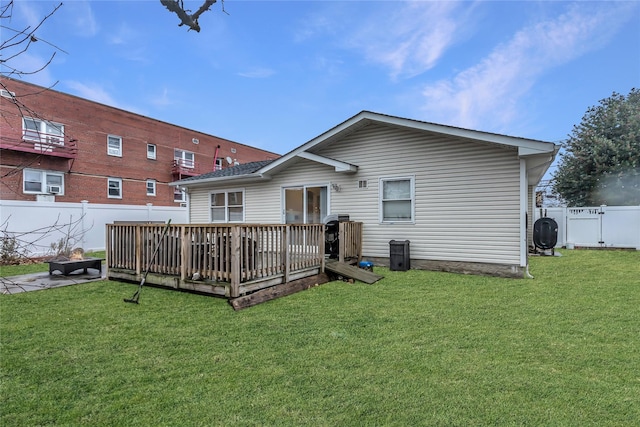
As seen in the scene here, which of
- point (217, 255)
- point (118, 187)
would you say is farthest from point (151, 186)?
point (217, 255)

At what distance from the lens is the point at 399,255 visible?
27.0ft

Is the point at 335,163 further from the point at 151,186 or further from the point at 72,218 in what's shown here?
the point at 151,186

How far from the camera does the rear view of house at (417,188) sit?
739 cm

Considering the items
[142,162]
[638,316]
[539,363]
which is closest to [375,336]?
[539,363]

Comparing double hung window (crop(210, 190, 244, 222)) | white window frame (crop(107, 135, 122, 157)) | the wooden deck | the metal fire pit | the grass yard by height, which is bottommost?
the grass yard

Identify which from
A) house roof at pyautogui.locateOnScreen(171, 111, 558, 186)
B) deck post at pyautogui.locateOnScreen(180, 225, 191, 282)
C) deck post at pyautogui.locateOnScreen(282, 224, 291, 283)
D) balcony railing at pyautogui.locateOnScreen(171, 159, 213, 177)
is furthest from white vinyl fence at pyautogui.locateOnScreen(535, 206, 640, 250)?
balcony railing at pyautogui.locateOnScreen(171, 159, 213, 177)

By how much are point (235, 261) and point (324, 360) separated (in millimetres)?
2458

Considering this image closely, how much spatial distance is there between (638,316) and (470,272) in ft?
11.1

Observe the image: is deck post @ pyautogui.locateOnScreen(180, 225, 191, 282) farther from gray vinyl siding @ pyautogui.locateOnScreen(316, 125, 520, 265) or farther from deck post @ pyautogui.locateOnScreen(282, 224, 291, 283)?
gray vinyl siding @ pyautogui.locateOnScreen(316, 125, 520, 265)

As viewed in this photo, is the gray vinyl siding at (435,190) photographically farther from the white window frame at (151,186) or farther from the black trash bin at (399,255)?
the white window frame at (151,186)

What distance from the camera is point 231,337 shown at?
3865 mm

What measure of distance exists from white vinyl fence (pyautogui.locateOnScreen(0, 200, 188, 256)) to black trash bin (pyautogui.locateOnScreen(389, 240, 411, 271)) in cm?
864

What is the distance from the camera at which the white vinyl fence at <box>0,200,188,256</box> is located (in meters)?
10.5

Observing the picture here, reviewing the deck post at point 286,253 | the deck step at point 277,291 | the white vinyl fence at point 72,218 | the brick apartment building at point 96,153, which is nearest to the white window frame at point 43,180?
the brick apartment building at point 96,153
